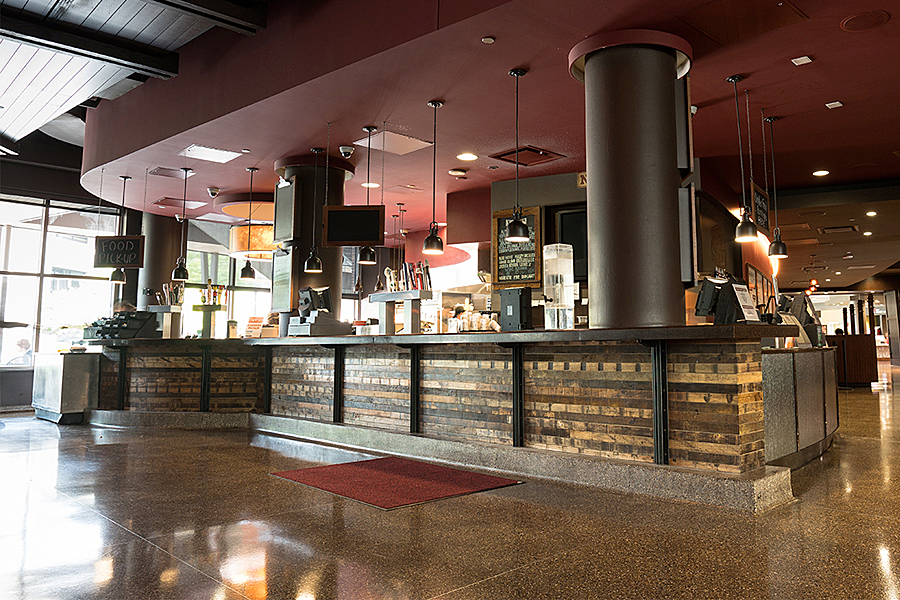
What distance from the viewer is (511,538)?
3.17m

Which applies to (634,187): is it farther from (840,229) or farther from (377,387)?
(840,229)

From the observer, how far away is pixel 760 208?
8.27 metres

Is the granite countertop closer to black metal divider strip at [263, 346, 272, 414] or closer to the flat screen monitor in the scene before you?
the flat screen monitor

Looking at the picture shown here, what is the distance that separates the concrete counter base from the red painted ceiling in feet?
10.6

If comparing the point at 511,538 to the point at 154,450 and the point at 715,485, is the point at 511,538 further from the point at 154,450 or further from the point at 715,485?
the point at 154,450

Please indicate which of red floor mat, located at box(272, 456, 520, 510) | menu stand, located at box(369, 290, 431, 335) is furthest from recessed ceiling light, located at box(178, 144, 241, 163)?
red floor mat, located at box(272, 456, 520, 510)

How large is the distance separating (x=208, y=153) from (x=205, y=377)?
289 cm

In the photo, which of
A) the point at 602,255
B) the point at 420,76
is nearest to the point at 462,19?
the point at 420,76

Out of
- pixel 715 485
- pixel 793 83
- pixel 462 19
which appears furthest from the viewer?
pixel 793 83

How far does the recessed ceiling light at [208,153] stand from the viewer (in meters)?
7.93

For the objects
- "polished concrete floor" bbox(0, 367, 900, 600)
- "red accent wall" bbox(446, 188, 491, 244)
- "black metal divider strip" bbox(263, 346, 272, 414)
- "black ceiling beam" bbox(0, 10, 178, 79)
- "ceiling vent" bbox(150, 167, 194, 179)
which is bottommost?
"polished concrete floor" bbox(0, 367, 900, 600)

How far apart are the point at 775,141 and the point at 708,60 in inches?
113

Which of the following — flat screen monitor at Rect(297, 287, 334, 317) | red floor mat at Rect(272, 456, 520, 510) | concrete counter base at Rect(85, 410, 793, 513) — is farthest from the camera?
flat screen monitor at Rect(297, 287, 334, 317)

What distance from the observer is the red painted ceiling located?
4793mm
